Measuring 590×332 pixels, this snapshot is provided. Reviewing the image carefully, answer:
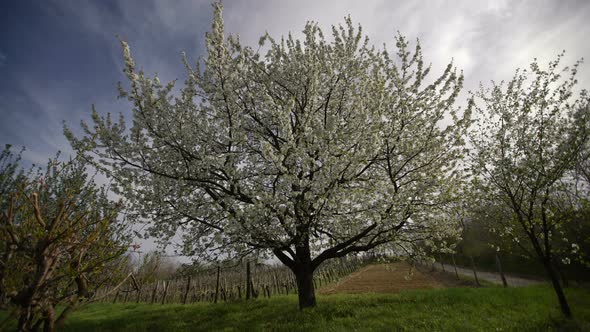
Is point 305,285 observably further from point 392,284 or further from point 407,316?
point 392,284

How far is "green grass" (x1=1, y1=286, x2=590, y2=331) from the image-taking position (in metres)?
8.02

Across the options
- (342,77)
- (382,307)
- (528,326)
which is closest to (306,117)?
(342,77)

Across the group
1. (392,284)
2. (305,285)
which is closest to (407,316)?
(305,285)

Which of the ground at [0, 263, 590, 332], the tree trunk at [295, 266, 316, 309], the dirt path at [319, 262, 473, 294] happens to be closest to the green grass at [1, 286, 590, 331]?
the ground at [0, 263, 590, 332]

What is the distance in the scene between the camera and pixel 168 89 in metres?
8.37

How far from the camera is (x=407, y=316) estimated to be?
886 cm

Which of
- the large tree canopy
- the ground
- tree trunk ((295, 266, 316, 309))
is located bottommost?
the ground

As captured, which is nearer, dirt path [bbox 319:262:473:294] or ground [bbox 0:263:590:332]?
ground [bbox 0:263:590:332]

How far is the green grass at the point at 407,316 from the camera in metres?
8.02

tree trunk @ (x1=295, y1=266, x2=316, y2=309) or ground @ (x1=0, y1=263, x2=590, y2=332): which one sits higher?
tree trunk @ (x1=295, y1=266, x2=316, y2=309)

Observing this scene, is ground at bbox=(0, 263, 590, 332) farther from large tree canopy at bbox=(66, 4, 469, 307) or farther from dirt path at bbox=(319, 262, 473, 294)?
dirt path at bbox=(319, 262, 473, 294)

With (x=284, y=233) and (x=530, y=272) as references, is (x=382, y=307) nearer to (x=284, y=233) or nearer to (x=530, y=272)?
(x=284, y=233)

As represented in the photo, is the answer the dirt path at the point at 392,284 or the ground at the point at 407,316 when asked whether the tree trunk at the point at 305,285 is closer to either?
the ground at the point at 407,316

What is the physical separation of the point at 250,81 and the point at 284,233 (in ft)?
20.8
